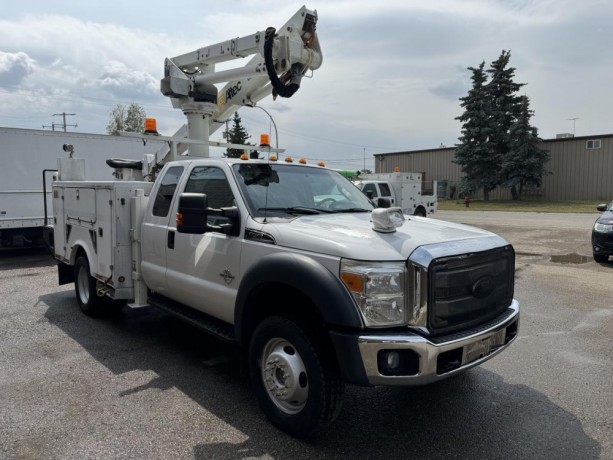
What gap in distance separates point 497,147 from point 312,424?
129 feet

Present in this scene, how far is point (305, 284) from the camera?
10.0 ft

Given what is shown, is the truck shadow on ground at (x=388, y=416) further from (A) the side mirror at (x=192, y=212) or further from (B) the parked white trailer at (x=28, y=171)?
(B) the parked white trailer at (x=28, y=171)

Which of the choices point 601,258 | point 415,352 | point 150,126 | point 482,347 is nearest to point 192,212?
point 415,352

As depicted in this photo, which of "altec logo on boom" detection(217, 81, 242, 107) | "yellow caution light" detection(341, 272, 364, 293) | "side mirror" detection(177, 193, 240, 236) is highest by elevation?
"altec logo on boom" detection(217, 81, 242, 107)

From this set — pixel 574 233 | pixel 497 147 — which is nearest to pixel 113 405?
pixel 574 233

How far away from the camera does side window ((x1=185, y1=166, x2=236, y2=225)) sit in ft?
Answer: 13.6

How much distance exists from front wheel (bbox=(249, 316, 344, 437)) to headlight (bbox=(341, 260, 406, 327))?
1.51ft

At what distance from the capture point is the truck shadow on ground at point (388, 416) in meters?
3.17

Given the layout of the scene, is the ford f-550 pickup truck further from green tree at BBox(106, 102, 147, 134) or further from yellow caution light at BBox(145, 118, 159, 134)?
green tree at BBox(106, 102, 147, 134)

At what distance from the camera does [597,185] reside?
3794 centimetres

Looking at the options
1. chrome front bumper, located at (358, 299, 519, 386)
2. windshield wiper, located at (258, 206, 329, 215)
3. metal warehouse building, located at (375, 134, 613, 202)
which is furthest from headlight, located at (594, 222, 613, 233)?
metal warehouse building, located at (375, 134, 613, 202)

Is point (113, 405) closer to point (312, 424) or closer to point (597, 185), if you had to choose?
point (312, 424)

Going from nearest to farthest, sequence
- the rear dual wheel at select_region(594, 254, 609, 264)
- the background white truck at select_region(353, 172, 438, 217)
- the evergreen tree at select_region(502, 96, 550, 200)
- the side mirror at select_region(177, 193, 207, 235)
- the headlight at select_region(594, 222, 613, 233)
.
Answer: the side mirror at select_region(177, 193, 207, 235), the headlight at select_region(594, 222, 613, 233), the rear dual wheel at select_region(594, 254, 609, 264), the background white truck at select_region(353, 172, 438, 217), the evergreen tree at select_region(502, 96, 550, 200)

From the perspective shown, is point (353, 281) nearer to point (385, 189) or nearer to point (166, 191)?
point (166, 191)
